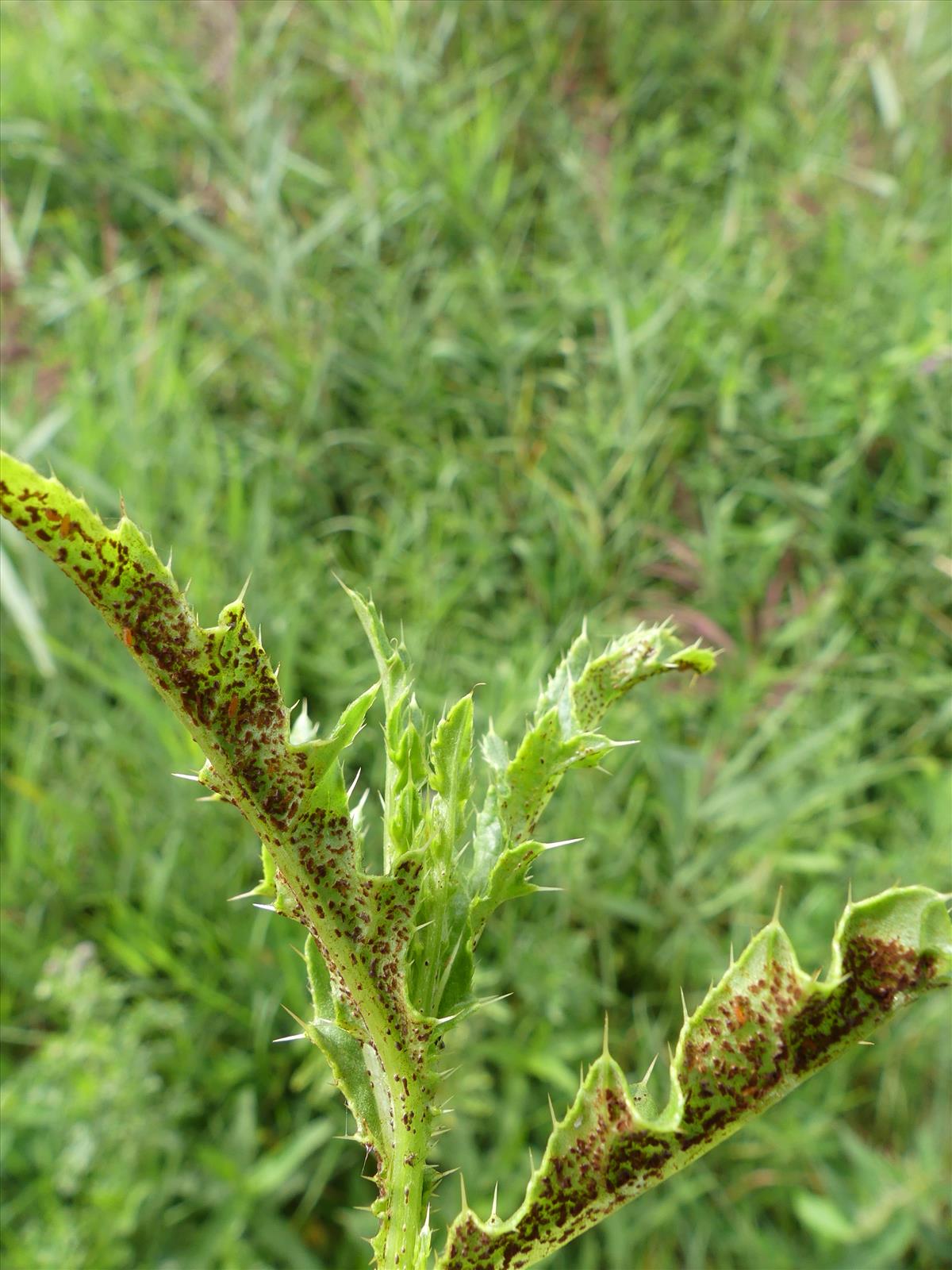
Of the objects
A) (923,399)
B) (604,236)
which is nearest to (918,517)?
(923,399)

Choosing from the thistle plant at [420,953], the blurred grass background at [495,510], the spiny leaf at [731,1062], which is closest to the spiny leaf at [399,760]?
the thistle plant at [420,953]

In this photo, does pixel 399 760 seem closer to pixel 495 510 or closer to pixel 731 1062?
pixel 731 1062

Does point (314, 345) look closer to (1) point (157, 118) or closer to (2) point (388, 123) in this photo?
(2) point (388, 123)

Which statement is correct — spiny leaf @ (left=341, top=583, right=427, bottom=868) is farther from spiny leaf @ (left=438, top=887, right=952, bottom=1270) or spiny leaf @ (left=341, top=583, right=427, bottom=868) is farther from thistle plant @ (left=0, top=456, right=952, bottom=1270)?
spiny leaf @ (left=438, top=887, right=952, bottom=1270)

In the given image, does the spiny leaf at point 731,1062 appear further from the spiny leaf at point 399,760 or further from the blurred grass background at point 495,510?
the blurred grass background at point 495,510

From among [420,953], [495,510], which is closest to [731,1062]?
[420,953]

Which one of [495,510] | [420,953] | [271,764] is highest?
Answer: [271,764]

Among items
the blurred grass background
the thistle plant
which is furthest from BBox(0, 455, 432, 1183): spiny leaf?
the blurred grass background
